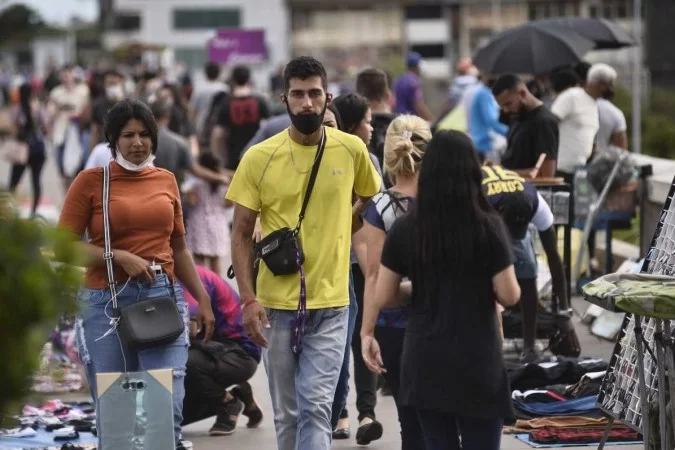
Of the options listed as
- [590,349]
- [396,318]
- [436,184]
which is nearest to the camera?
[436,184]

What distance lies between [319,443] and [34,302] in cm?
378

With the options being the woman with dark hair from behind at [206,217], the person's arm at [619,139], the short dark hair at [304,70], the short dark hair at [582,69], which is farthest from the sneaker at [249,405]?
the short dark hair at [582,69]

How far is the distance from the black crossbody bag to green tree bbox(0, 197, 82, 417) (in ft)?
11.9

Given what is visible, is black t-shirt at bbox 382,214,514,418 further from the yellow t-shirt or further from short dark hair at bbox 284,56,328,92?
short dark hair at bbox 284,56,328,92

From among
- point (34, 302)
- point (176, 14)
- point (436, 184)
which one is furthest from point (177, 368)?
point (176, 14)

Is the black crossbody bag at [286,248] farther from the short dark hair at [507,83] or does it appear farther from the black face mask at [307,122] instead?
the short dark hair at [507,83]

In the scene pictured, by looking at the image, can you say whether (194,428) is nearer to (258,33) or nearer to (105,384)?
(105,384)

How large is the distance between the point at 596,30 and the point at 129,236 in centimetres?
927

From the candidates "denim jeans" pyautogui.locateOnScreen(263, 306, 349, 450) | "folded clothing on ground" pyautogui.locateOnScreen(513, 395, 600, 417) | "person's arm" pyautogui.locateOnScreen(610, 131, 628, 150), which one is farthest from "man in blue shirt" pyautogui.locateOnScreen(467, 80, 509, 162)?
"denim jeans" pyautogui.locateOnScreen(263, 306, 349, 450)

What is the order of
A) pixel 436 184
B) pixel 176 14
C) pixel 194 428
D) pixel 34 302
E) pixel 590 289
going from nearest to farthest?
pixel 34 302 → pixel 436 184 → pixel 590 289 → pixel 194 428 → pixel 176 14

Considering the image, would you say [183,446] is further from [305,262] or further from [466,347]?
[466,347]

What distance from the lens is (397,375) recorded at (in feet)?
20.7

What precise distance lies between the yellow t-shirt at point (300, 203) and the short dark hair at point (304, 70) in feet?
0.82

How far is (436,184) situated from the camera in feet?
16.5
